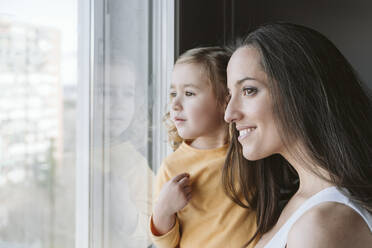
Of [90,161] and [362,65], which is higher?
[362,65]

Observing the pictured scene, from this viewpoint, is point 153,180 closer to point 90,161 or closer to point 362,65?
point 90,161

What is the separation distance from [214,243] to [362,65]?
56.4 inches

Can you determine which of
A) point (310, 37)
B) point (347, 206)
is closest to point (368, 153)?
point (347, 206)

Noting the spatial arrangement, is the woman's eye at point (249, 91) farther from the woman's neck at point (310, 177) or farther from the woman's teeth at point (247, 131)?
the woman's neck at point (310, 177)

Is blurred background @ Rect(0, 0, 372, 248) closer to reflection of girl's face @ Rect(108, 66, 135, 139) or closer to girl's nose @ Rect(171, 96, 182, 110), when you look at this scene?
reflection of girl's face @ Rect(108, 66, 135, 139)

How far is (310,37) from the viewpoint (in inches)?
37.5

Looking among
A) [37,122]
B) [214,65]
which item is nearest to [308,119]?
[214,65]

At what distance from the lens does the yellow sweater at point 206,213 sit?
117cm

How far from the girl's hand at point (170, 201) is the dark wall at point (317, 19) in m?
0.87

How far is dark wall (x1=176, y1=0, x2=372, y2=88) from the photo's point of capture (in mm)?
1956

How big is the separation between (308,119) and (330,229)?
10.7 inches

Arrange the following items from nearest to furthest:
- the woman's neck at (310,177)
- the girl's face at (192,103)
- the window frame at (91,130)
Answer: the woman's neck at (310,177) < the window frame at (91,130) < the girl's face at (192,103)

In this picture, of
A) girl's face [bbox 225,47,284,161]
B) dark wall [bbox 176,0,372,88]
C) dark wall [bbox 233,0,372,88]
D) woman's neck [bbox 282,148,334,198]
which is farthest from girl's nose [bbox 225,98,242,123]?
dark wall [bbox 233,0,372,88]

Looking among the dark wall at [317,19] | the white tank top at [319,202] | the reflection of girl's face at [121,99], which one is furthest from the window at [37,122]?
the dark wall at [317,19]
